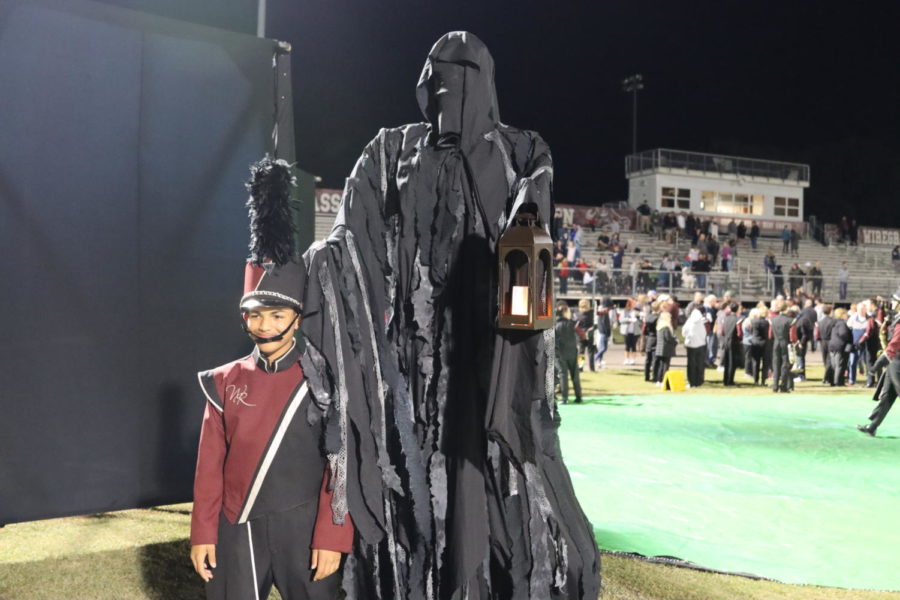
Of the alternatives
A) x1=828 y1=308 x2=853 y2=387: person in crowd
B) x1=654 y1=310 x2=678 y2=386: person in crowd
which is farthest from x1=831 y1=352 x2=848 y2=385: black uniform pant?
x1=654 y1=310 x2=678 y2=386: person in crowd

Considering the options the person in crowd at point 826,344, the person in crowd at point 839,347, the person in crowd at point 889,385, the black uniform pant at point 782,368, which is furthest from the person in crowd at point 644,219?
the person in crowd at point 889,385

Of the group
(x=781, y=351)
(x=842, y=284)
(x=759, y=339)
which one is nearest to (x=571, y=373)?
(x=781, y=351)

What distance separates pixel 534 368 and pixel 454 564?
61 cm

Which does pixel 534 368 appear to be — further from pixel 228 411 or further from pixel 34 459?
pixel 34 459

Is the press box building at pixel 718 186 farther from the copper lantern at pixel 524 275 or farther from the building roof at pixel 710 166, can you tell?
the copper lantern at pixel 524 275

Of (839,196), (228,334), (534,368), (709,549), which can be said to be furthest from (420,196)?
(839,196)

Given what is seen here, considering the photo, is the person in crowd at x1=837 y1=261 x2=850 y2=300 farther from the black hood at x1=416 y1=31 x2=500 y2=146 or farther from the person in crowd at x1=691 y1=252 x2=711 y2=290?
the black hood at x1=416 y1=31 x2=500 y2=146

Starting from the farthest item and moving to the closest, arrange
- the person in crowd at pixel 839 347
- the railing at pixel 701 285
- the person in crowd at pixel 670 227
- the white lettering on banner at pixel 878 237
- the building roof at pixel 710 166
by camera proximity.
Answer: the building roof at pixel 710 166 → the white lettering on banner at pixel 878 237 → the person in crowd at pixel 670 227 → the railing at pixel 701 285 → the person in crowd at pixel 839 347

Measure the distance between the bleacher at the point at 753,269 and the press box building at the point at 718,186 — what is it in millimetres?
3706

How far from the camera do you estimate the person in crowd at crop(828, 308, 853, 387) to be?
14281 millimetres

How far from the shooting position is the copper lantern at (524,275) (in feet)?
6.40

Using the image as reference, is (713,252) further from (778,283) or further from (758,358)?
(758,358)

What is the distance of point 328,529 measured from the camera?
2309mm

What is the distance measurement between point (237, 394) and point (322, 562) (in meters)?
0.58
